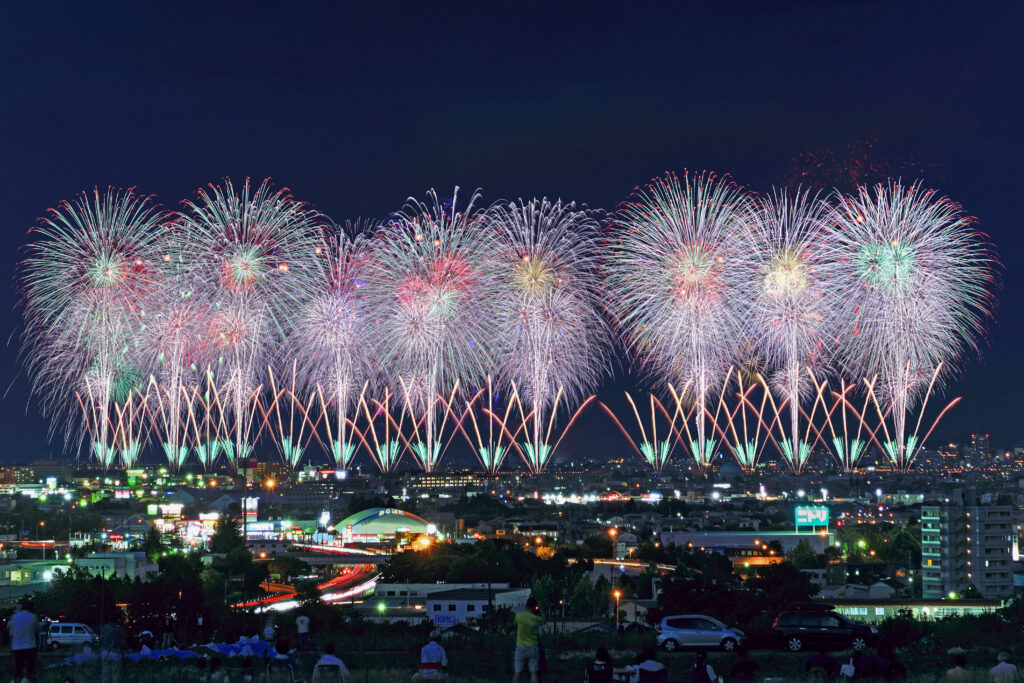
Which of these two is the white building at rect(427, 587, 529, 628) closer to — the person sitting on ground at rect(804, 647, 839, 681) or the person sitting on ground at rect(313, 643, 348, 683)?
the person sitting on ground at rect(804, 647, 839, 681)

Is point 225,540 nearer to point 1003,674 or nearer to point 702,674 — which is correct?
point 702,674

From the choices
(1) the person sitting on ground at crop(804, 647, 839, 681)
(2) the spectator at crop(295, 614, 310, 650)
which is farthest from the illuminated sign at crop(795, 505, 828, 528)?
(1) the person sitting on ground at crop(804, 647, 839, 681)

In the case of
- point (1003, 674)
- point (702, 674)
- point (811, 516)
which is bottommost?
point (811, 516)

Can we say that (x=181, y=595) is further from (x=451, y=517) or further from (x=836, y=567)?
(x=451, y=517)

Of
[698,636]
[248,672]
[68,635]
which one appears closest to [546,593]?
[68,635]

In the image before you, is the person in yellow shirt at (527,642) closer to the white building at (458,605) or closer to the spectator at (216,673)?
the spectator at (216,673)

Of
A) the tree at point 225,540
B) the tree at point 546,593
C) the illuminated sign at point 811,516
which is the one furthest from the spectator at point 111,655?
the illuminated sign at point 811,516

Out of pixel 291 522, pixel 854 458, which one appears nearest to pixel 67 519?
pixel 291 522

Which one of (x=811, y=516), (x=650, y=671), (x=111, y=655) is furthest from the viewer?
(x=811, y=516)
